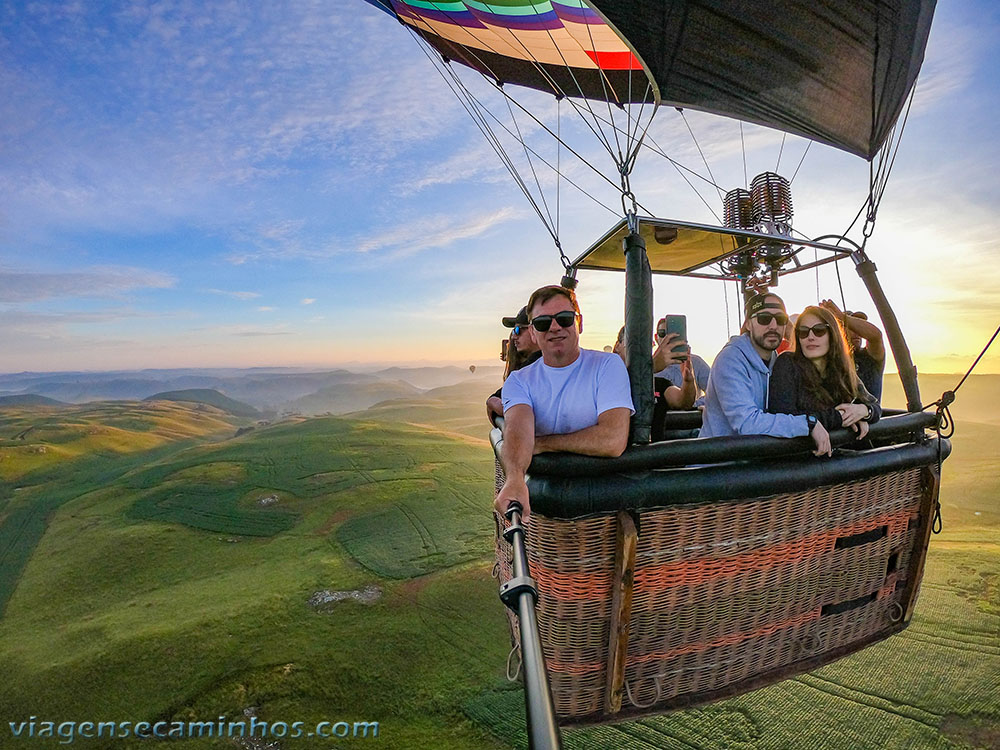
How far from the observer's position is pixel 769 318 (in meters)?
2.75

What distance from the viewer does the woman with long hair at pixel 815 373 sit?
245 centimetres

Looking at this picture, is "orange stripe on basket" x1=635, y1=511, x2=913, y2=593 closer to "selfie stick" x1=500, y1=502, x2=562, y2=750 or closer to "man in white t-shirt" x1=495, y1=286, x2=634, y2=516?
"man in white t-shirt" x1=495, y1=286, x2=634, y2=516

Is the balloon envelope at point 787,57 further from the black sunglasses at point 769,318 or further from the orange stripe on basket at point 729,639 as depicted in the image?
the orange stripe on basket at point 729,639

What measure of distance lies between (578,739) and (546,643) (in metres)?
5.76

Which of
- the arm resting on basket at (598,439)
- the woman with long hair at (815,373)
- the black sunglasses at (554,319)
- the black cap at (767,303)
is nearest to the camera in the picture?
the arm resting on basket at (598,439)

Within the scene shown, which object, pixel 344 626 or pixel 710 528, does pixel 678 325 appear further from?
pixel 344 626

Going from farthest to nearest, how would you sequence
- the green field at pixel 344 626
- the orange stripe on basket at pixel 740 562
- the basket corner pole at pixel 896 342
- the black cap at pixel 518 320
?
the green field at pixel 344 626 < the black cap at pixel 518 320 < the basket corner pole at pixel 896 342 < the orange stripe on basket at pixel 740 562

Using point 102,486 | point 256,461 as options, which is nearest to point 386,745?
point 256,461

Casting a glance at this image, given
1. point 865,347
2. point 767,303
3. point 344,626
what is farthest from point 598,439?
point 344,626

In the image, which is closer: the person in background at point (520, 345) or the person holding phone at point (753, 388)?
the person holding phone at point (753, 388)

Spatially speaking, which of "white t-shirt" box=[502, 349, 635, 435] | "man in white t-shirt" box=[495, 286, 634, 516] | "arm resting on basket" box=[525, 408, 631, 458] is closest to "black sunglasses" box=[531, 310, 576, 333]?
"man in white t-shirt" box=[495, 286, 634, 516]

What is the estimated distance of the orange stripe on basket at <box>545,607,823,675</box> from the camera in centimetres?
186

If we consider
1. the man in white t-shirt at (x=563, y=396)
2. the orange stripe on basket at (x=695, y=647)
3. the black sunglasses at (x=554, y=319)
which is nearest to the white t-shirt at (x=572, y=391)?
the man in white t-shirt at (x=563, y=396)

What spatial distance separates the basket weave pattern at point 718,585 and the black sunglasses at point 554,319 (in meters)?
0.85
